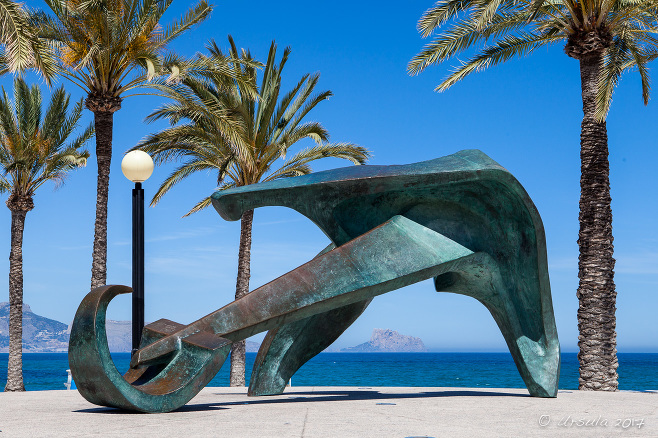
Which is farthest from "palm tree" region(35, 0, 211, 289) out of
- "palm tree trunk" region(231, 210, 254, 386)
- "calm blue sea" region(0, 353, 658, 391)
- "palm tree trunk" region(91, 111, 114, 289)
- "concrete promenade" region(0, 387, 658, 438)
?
"calm blue sea" region(0, 353, 658, 391)

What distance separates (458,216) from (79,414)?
17.2 ft

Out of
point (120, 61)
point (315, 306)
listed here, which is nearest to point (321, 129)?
point (120, 61)

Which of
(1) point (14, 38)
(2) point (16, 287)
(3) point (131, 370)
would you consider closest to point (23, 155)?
(2) point (16, 287)

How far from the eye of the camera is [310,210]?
946cm

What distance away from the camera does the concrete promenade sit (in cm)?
623

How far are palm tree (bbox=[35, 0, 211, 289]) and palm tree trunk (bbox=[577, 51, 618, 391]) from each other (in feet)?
28.8

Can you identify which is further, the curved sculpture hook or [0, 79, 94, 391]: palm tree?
[0, 79, 94, 391]: palm tree

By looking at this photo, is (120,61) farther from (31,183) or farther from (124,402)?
(124,402)

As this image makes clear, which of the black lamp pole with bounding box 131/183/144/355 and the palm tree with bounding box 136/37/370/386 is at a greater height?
the palm tree with bounding box 136/37/370/386

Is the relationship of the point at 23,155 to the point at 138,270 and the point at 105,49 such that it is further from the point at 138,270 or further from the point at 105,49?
the point at 138,270

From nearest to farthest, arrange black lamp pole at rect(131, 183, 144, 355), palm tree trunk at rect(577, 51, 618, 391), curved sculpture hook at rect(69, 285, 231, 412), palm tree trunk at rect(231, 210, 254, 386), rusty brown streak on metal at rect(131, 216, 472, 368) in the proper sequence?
curved sculpture hook at rect(69, 285, 231, 412) < rusty brown streak on metal at rect(131, 216, 472, 368) < black lamp pole at rect(131, 183, 144, 355) < palm tree trunk at rect(577, 51, 618, 391) < palm tree trunk at rect(231, 210, 254, 386)

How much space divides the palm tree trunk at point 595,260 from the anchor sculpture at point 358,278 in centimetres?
454

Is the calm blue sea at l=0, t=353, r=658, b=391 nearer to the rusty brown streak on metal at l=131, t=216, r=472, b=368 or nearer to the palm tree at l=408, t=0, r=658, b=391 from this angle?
the palm tree at l=408, t=0, r=658, b=391

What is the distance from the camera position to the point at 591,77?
581 inches
